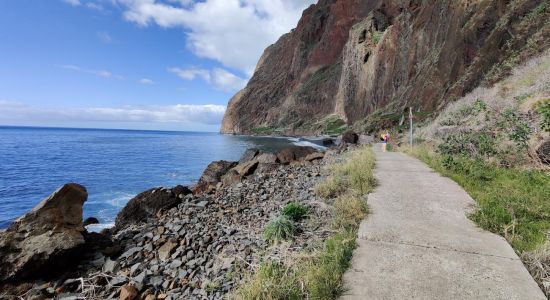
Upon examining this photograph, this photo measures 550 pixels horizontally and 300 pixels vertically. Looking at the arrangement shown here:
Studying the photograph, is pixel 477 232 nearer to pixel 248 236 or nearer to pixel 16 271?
pixel 248 236

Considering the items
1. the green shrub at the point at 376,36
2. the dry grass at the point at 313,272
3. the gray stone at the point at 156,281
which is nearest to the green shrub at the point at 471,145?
the dry grass at the point at 313,272

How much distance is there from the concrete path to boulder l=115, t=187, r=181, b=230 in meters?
6.50

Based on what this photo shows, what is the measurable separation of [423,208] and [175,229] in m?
5.02

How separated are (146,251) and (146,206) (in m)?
4.00

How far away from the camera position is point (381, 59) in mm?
58594

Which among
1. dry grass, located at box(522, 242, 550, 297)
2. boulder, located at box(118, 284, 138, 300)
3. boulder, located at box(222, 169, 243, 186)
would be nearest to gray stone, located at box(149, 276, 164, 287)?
boulder, located at box(118, 284, 138, 300)

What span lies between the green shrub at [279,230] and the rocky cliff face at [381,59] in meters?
18.6

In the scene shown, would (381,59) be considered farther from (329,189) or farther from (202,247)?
(202,247)

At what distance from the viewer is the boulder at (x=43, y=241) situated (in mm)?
5367

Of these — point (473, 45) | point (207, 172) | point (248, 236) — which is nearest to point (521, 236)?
point (248, 236)

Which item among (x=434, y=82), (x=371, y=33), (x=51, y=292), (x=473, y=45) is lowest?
(x=51, y=292)

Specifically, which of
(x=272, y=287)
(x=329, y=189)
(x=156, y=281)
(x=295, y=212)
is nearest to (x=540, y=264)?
(x=272, y=287)

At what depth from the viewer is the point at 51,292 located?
495 centimetres

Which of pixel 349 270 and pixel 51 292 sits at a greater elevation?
pixel 349 270
